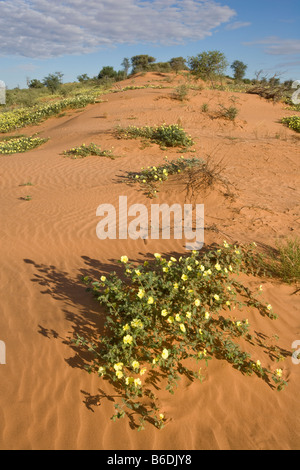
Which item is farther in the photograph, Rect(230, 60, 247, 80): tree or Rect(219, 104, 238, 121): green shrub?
Rect(230, 60, 247, 80): tree

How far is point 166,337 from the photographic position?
2811mm

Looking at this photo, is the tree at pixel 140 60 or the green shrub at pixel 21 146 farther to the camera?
the tree at pixel 140 60

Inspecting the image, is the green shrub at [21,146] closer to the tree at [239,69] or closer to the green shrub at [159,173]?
the green shrub at [159,173]

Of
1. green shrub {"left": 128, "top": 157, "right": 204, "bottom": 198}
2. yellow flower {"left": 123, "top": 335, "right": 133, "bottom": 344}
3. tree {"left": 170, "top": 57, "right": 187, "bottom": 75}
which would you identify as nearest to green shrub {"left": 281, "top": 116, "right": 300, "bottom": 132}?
green shrub {"left": 128, "top": 157, "right": 204, "bottom": 198}

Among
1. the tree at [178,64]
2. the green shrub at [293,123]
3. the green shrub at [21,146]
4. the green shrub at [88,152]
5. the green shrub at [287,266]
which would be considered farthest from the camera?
the tree at [178,64]

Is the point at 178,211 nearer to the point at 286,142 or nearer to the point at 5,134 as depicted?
the point at 286,142

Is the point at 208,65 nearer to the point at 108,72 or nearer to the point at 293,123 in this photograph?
the point at 293,123

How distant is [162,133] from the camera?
9.77 meters

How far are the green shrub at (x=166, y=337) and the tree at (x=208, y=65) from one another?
72.9 feet

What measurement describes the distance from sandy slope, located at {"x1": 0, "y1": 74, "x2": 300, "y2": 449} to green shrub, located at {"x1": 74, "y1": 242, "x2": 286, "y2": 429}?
0.12m

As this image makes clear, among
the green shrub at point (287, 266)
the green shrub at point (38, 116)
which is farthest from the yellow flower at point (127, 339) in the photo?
the green shrub at point (38, 116)

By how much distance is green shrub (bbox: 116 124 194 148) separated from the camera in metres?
9.41

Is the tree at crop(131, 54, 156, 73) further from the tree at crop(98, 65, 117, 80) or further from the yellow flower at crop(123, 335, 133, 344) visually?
the yellow flower at crop(123, 335, 133, 344)

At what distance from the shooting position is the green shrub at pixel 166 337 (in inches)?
95.7
